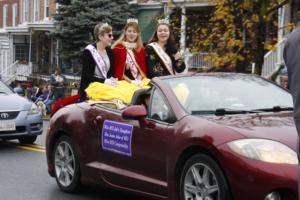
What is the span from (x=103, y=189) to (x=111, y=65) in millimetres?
1735

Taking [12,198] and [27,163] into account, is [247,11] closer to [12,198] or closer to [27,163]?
[27,163]

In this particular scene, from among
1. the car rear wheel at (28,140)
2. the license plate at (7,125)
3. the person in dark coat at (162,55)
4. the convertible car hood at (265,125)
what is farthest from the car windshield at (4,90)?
the convertible car hood at (265,125)

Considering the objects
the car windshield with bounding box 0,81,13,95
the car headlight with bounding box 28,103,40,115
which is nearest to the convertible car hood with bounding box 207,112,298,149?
the car headlight with bounding box 28,103,40,115

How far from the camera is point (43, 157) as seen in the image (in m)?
10.6

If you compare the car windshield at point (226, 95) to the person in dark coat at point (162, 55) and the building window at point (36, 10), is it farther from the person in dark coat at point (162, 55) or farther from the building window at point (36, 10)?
the building window at point (36, 10)

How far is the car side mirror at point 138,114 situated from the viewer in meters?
6.00

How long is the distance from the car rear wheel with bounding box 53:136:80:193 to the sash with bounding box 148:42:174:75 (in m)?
1.69

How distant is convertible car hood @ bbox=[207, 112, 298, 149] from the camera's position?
512 cm

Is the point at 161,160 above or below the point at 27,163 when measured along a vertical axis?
above

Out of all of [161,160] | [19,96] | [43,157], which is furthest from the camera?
[19,96]

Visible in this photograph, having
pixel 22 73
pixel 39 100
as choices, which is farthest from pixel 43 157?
pixel 22 73

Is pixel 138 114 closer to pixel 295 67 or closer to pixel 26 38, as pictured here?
pixel 295 67

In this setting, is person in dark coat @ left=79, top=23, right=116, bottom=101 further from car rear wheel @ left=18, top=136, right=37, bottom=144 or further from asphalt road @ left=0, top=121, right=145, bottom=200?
car rear wheel @ left=18, top=136, right=37, bottom=144

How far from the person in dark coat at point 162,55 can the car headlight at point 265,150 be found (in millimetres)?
3242
